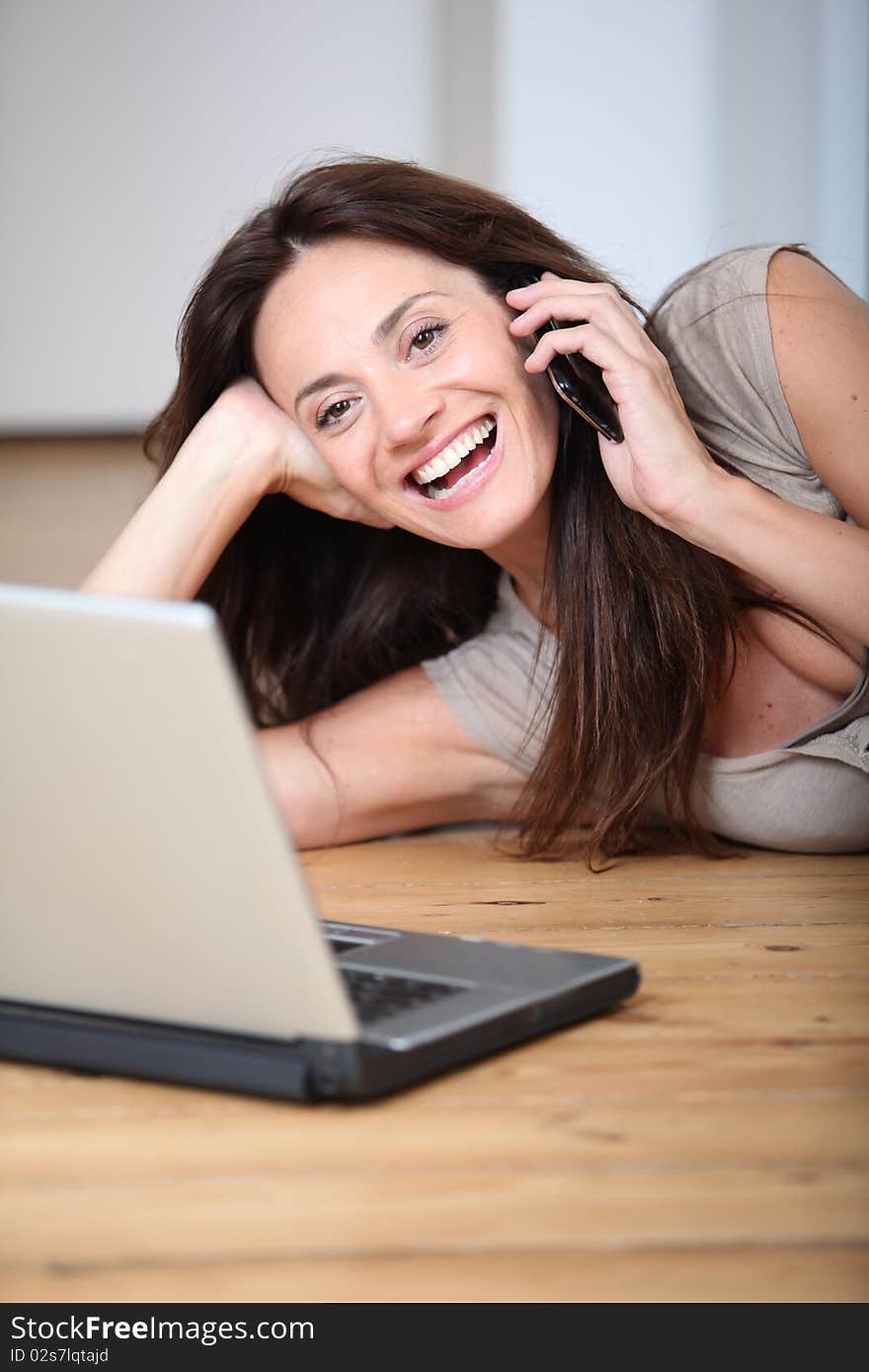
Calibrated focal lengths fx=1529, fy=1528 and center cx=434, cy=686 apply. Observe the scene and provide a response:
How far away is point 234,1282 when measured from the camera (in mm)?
595

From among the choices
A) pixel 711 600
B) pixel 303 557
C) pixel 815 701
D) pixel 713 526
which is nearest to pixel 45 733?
pixel 713 526

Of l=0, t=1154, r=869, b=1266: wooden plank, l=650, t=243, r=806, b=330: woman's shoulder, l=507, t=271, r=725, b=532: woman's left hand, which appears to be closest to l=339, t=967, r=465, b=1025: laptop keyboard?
l=0, t=1154, r=869, b=1266: wooden plank

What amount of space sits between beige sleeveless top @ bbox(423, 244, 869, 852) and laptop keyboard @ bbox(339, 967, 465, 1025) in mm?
852

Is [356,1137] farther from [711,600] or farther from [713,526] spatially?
[711,600]

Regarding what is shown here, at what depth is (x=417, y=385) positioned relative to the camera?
1.55 meters

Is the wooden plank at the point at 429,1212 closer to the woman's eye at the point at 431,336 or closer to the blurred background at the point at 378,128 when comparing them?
the woman's eye at the point at 431,336

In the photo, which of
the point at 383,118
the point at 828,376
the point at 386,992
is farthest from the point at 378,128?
the point at 386,992

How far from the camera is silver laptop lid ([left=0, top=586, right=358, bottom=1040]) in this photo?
678 millimetres

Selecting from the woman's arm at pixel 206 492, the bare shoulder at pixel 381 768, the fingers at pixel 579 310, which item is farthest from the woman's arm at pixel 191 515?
the fingers at pixel 579 310

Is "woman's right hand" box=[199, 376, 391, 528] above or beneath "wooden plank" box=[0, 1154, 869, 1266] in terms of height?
beneath

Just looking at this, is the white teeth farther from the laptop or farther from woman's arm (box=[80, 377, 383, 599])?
the laptop

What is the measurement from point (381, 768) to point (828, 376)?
0.69 metres

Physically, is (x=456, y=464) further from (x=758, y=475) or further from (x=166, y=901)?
(x=166, y=901)
